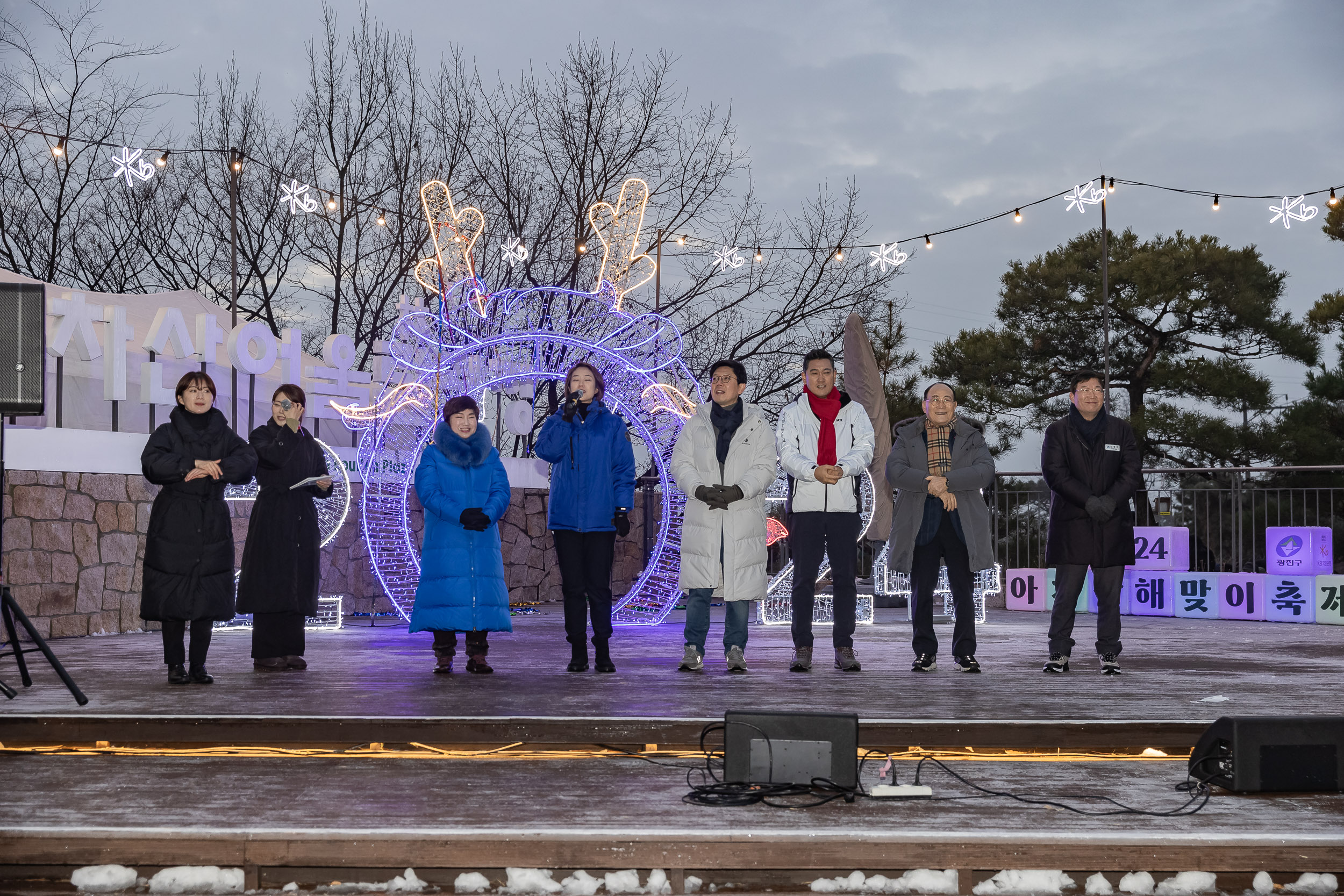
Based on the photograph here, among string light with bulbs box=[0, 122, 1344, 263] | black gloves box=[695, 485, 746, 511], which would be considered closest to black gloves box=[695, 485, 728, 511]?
black gloves box=[695, 485, 746, 511]

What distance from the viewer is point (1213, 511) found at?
13836 millimetres

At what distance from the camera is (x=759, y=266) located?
2020 cm

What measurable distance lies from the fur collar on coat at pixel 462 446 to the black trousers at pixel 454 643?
36.3 inches

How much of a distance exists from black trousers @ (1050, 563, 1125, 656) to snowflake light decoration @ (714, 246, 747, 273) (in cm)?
1186

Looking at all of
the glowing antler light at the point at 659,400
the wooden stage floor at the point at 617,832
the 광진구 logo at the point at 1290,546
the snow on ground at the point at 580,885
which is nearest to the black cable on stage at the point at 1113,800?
the wooden stage floor at the point at 617,832

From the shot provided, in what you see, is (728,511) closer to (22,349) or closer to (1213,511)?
(22,349)

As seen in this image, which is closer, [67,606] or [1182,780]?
[1182,780]

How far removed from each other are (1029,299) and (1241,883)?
73.2 feet

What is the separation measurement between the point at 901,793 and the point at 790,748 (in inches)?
13.7

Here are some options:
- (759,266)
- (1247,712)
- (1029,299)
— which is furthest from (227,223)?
(1247,712)

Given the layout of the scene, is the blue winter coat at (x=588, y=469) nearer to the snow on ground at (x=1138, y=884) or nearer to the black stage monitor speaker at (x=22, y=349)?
the black stage monitor speaker at (x=22, y=349)


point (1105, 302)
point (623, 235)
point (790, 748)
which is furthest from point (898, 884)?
point (1105, 302)

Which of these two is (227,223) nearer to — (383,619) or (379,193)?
(379,193)

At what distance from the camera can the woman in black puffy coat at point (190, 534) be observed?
586 centimetres
